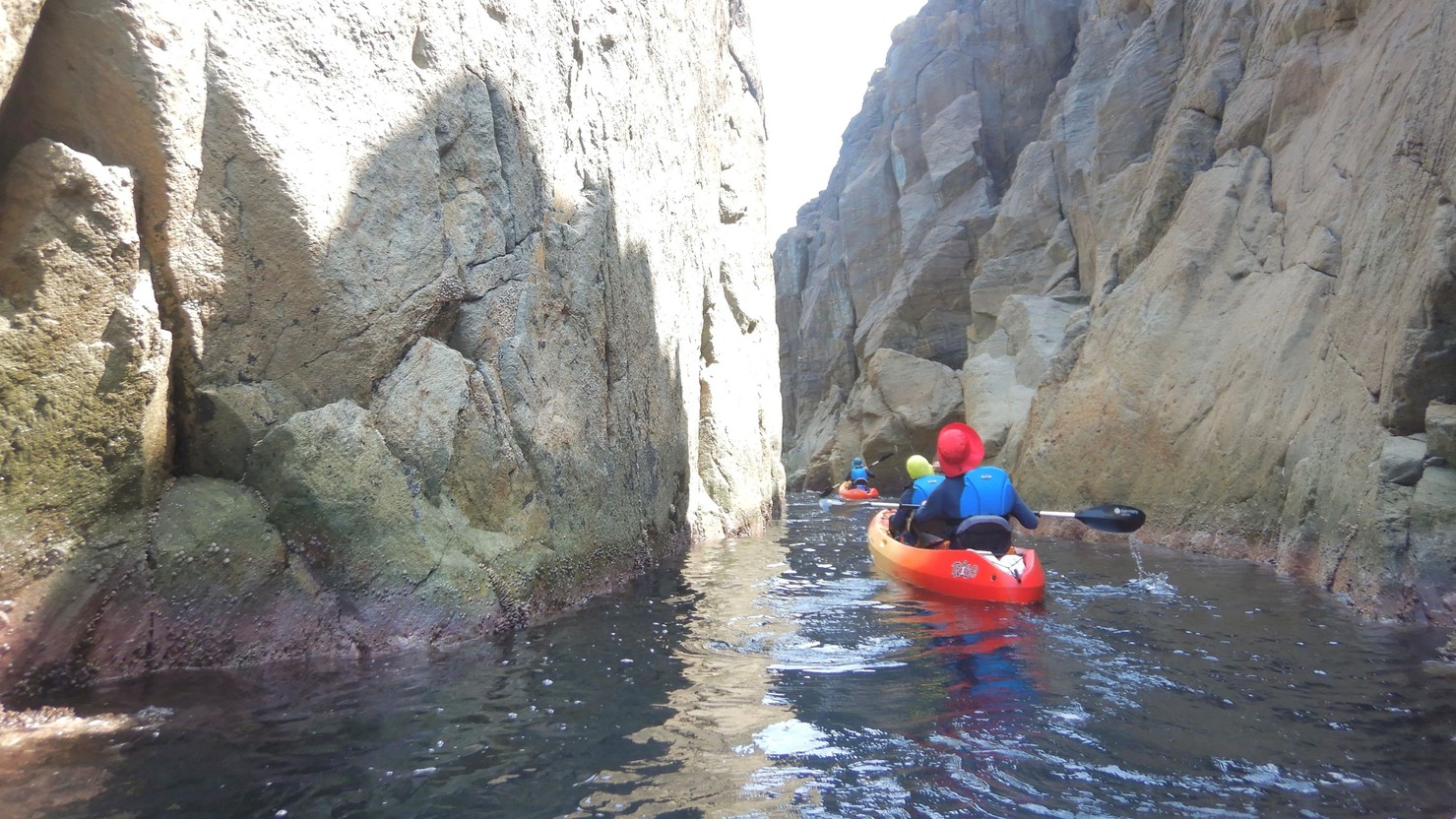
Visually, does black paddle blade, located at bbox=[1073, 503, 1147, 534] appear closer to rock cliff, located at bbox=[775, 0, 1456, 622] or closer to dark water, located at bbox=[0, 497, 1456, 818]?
rock cliff, located at bbox=[775, 0, 1456, 622]

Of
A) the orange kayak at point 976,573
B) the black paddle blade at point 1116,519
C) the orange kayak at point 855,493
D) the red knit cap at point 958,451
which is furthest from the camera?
the orange kayak at point 855,493

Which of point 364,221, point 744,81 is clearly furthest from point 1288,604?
point 744,81

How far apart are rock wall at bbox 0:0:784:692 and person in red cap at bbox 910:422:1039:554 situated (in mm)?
2873

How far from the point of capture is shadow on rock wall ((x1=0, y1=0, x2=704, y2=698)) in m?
4.32

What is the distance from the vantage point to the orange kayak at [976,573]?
732cm

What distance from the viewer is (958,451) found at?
7.96 metres

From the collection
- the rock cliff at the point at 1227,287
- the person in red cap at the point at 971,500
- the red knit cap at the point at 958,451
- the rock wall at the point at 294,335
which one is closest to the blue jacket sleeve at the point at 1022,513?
the person in red cap at the point at 971,500

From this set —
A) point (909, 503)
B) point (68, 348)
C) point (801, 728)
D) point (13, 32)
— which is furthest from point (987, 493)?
point (13, 32)

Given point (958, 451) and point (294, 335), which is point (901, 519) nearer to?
point (958, 451)

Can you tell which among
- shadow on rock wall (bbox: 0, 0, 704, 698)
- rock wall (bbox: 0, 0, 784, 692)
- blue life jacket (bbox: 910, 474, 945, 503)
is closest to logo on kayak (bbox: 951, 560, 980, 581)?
blue life jacket (bbox: 910, 474, 945, 503)

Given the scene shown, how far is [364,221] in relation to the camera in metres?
5.56

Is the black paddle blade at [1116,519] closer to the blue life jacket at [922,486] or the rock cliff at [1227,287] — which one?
the rock cliff at [1227,287]

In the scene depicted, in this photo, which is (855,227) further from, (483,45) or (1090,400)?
(483,45)

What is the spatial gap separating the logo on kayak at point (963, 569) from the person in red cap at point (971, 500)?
0.50 ft
